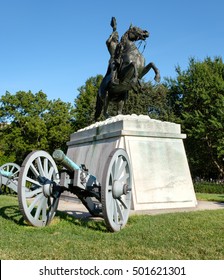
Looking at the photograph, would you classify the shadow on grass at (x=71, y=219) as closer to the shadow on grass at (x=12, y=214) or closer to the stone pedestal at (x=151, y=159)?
the shadow on grass at (x=12, y=214)

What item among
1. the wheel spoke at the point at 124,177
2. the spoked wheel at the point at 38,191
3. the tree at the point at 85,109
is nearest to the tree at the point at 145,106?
the tree at the point at 85,109

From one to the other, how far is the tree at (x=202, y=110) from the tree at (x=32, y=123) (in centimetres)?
1025

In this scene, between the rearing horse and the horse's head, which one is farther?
the horse's head

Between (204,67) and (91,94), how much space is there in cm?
1300

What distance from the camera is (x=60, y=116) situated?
107ft

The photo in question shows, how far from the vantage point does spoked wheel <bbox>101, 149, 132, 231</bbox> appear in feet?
18.1

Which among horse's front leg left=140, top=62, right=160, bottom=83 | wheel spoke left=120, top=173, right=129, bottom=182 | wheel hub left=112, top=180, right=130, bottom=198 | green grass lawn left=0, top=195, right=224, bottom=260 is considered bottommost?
green grass lawn left=0, top=195, right=224, bottom=260

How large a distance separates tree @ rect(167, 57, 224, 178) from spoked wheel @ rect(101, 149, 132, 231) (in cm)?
1811

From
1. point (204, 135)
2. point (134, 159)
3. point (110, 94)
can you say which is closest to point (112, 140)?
point (134, 159)

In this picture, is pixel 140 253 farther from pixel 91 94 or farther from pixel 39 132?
pixel 91 94

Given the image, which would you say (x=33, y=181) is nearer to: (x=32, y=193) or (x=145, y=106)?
(x=32, y=193)

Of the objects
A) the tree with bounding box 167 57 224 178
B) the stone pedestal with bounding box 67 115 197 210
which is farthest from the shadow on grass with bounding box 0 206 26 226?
the tree with bounding box 167 57 224 178

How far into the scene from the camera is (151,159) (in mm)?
8891

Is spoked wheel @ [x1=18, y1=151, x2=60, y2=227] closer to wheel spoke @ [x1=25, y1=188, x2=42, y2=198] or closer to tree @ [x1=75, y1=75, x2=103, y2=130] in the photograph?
wheel spoke @ [x1=25, y1=188, x2=42, y2=198]
